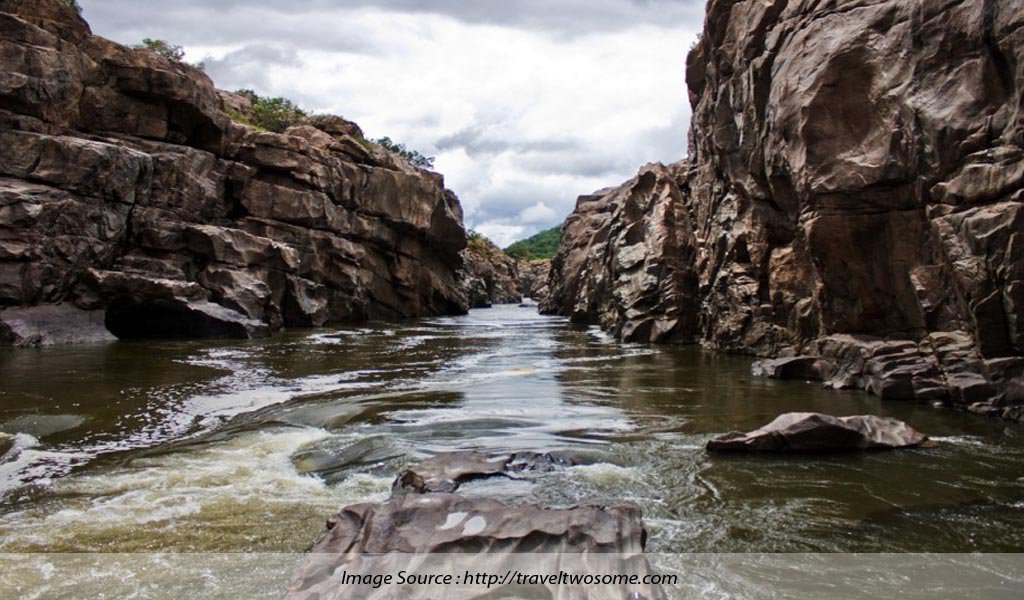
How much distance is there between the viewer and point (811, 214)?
44.7ft

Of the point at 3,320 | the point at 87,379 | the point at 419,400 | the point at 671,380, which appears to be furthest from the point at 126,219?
the point at 671,380

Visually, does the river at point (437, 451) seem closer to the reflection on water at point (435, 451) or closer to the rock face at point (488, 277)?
the reflection on water at point (435, 451)

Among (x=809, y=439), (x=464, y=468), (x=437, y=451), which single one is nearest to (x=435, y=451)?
(x=437, y=451)

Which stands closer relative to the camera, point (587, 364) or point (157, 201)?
point (587, 364)

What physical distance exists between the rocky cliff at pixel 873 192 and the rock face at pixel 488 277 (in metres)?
41.8

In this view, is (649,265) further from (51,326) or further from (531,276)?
(531,276)

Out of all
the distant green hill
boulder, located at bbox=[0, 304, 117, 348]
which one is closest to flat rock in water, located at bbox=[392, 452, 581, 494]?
boulder, located at bbox=[0, 304, 117, 348]

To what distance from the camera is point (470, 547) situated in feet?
14.4

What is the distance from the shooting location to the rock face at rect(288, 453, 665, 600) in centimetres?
393

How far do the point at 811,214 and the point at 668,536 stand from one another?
10084 mm

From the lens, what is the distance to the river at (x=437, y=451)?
535cm

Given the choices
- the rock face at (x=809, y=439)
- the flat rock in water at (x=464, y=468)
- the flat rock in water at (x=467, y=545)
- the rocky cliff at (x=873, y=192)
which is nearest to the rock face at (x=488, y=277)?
the rocky cliff at (x=873, y=192)

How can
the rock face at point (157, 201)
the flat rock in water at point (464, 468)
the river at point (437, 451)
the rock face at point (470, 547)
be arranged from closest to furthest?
the rock face at point (470, 547), the river at point (437, 451), the flat rock in water at point (464, 468), the rock face at point (157, 201)

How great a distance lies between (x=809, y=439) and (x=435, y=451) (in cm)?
410
